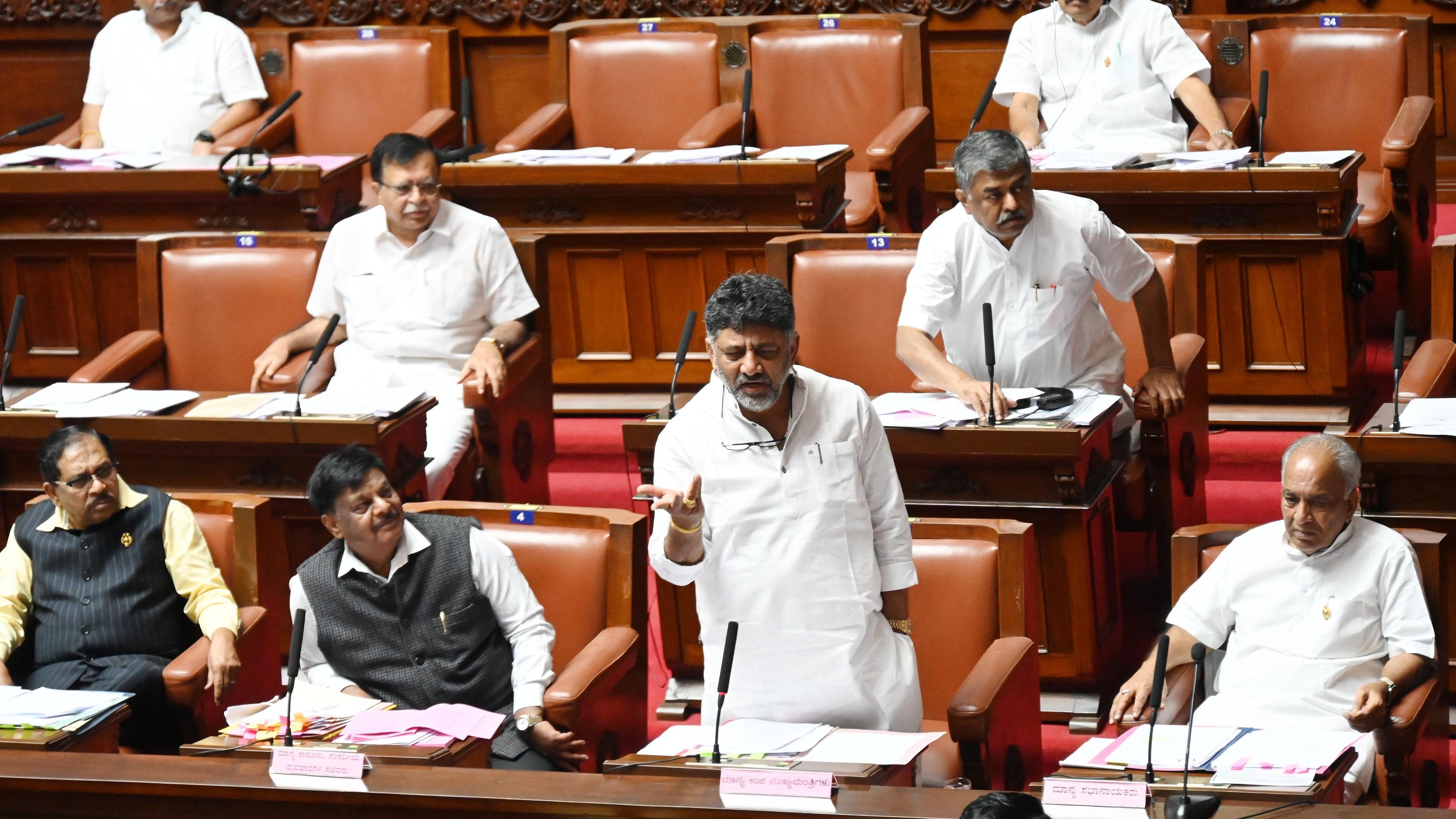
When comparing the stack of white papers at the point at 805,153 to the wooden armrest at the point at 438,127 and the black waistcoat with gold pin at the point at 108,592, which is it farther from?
the black waistcoat with gold pin at the point at 108,592

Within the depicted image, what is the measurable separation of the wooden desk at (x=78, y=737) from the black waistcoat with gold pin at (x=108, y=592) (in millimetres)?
420

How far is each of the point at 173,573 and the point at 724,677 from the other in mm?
1339

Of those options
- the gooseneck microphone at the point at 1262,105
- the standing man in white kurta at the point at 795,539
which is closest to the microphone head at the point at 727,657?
the standing man in white kurta at the point at 795,539

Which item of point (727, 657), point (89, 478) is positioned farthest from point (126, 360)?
point (727, 657)

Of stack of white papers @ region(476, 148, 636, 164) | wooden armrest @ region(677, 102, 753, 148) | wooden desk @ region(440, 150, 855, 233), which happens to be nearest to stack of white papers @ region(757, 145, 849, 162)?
wooden desk @ region(440, 150, 855, 233)

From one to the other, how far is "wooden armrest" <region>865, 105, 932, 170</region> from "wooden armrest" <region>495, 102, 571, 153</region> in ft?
3.00

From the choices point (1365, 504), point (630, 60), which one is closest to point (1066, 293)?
point (1365, 504)

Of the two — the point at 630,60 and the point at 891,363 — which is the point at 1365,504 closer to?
the point at 891,363

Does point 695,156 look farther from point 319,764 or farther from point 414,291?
point 319,764

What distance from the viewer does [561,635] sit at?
3.24 m

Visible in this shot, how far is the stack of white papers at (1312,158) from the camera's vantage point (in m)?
4.54

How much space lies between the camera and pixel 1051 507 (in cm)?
349

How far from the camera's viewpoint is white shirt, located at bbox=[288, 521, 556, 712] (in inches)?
123

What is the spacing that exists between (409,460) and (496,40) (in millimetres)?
2968
